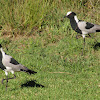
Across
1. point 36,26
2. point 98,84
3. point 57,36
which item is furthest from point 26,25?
point 98,84

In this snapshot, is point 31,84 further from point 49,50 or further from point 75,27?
point 75,27

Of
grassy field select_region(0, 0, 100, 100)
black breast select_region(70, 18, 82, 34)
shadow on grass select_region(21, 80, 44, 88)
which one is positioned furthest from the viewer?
black breast select_region(70, 18, 82, 34)

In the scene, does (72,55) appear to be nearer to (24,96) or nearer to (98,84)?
(98,84)

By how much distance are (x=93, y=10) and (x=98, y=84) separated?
418 centimetres

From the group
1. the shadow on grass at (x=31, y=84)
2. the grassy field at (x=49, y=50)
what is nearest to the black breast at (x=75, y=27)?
the grassy field at (x=49, y=50)

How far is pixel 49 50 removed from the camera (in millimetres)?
7789

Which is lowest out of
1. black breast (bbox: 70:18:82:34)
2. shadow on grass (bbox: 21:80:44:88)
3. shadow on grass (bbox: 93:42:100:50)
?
shadow on grass (bbox: 21:80:44:88)

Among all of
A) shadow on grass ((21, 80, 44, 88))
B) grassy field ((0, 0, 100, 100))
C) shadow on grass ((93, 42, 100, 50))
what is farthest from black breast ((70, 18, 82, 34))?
shadow on grass ((21, 80, 44, 88))

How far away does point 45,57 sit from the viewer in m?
7.33

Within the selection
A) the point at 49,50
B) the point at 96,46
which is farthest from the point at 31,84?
the point at 96,46

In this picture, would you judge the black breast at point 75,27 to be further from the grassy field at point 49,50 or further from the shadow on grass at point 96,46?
the shadow on grass at point 96,46

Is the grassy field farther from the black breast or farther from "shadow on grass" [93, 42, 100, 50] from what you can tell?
the black breast

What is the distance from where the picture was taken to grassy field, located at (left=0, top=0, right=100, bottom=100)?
546 cm

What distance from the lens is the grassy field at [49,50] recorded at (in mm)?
5461
